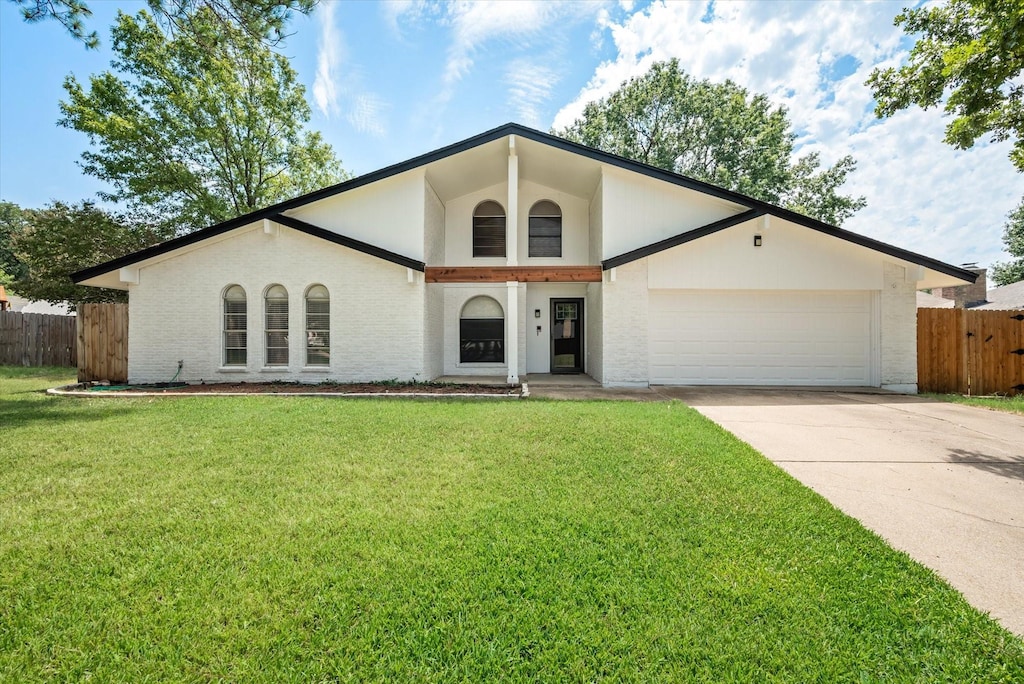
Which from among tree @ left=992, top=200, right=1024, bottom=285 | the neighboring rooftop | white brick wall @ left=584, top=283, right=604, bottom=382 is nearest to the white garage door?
white brick wall @ left=584, top=283, right=604, bottom=382

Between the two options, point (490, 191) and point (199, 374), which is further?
point (490, 191)

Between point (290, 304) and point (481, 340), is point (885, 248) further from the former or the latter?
point (290, 304)

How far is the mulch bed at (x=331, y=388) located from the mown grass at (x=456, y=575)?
170 inches

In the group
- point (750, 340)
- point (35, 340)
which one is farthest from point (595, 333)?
point (35, 340)

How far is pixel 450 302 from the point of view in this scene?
13.0 meters

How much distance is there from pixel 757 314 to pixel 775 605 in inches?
389

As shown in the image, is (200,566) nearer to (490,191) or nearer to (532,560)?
(532,560)

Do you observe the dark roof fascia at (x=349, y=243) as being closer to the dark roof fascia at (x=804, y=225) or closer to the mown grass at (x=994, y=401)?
the dark roof fascia at (x=804, y=225)

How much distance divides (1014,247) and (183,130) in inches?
2378

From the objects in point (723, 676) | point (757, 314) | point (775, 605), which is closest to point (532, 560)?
point (723, 676)

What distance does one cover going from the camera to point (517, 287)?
10750 mm

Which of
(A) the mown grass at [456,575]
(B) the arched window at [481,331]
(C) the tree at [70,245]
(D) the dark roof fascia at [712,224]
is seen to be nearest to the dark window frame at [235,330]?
(B) the arched window at [481,331]

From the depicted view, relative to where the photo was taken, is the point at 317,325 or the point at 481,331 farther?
the point at 481,331

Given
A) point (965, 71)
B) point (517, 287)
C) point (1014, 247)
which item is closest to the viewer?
point (965, 71)
